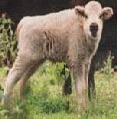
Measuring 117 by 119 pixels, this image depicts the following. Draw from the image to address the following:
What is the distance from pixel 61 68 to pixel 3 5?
4364mm

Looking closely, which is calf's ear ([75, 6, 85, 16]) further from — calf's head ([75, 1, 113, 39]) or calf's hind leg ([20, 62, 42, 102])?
calf's hind leg ([20, 62, 42, 102])

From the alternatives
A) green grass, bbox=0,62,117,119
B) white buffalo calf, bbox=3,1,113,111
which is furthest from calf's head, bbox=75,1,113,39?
green grass, bbox=0,62,117,119

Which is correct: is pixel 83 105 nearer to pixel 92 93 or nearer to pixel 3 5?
pixel 92 93

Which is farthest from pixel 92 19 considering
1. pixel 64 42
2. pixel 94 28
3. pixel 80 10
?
pixel 64 42

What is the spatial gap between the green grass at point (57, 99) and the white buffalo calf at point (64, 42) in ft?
0.73

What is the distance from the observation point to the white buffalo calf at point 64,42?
9643 mm

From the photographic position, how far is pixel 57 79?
10.6 meters

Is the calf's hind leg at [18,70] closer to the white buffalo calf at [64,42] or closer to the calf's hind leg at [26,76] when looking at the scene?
the white buffalo calf at [64,42]

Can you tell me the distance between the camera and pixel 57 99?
10.3 metres

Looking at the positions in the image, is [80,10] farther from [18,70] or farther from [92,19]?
[18,70]

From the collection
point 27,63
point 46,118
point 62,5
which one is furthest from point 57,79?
point 62,5

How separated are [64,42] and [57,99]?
902mm

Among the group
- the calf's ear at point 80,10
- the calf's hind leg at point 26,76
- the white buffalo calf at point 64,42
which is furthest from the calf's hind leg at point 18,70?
the calf's ear at point 80,10

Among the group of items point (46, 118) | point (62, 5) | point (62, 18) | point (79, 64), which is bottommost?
point (46, 118)
